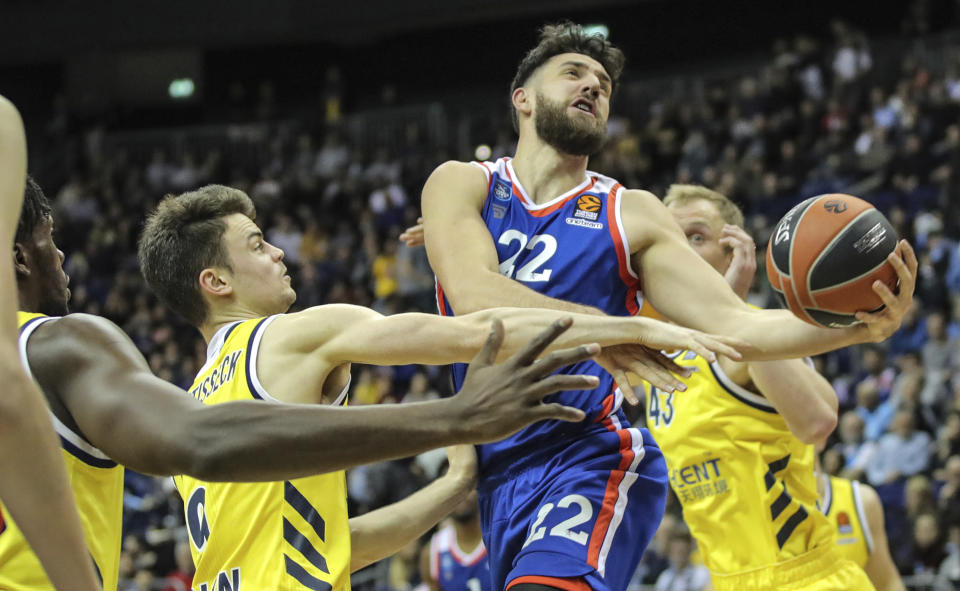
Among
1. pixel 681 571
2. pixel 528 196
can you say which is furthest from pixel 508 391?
pixel 681 571

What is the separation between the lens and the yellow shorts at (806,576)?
17.4 feet

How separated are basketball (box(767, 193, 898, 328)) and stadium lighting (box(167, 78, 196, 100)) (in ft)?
85.3

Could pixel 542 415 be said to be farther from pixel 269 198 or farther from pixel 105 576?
pixel 269 198

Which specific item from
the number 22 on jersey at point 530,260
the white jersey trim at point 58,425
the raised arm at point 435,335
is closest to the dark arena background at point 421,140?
the number 22 on jersey at point 530,260

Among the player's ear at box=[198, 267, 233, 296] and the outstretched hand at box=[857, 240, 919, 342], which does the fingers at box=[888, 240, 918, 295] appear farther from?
the player's ear at box=[198, 267, 233, 296]

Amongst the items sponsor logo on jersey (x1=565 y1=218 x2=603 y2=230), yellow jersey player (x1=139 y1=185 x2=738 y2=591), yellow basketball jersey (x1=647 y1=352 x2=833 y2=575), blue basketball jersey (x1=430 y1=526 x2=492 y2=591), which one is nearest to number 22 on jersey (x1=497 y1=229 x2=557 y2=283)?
sponsor logo on jersey (x1=565 y1=218 x2=603 y2=230)

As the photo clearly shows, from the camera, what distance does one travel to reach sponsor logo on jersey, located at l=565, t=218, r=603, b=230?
4.68 meters

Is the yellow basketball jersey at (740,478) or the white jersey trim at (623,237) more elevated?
the white jersey trim at (623,237)

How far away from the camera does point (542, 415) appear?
90.2 inches

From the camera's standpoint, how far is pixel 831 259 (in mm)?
3664

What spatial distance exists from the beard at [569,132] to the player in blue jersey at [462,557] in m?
3.99

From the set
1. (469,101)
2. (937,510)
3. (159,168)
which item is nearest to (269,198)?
(159,168)

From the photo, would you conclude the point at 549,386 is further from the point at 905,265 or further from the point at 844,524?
the point at 844,524

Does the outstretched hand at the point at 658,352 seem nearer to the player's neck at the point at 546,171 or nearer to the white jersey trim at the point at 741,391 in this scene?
the player's neck at the point at 546,171
